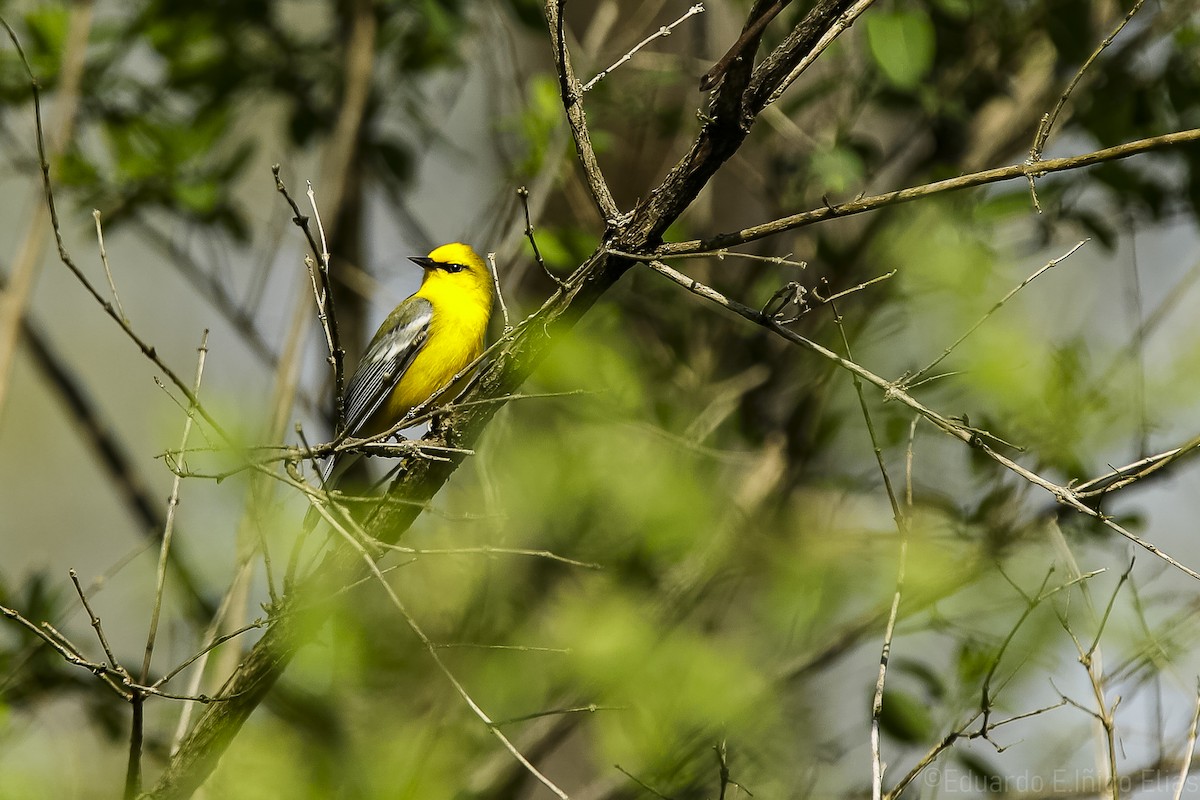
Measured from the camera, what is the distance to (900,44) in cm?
362

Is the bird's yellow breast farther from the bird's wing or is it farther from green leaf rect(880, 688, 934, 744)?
green leaf rect(880, 688, 934, 744)

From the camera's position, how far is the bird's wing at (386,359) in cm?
463

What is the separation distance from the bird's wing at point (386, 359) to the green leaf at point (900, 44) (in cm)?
227

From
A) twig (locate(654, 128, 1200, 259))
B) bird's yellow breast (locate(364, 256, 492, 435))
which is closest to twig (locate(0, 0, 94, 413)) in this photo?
bird's yellow breast (locate(364, 256, 492, 435))

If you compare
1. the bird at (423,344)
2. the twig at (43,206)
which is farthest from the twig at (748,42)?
the twig at (43,206)

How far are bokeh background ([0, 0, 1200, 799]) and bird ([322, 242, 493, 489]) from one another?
0.29m

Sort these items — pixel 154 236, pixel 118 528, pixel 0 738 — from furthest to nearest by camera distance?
pixel 118 528 < pixel 154 236 < pixel 0 738

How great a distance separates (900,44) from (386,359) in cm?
246

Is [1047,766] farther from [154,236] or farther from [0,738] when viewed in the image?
[154,236]

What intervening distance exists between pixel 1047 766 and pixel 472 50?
4.33 meters

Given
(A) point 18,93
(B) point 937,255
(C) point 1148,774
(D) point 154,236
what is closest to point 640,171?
(B) point 937,255

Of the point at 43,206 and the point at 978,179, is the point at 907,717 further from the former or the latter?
the point at 43,206

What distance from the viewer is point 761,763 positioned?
3877 millimetres

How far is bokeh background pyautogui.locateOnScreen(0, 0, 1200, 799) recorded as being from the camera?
12.7ft
